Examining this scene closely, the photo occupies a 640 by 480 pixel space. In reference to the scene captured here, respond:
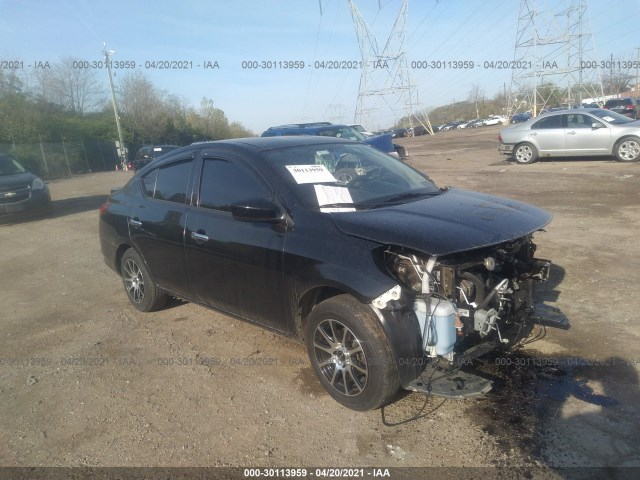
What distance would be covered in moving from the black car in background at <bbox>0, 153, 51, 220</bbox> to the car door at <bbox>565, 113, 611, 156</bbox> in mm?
14680

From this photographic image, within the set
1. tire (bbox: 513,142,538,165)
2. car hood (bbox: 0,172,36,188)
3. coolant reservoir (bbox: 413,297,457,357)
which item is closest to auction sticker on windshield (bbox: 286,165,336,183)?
coolant reservoir (bbox: 413,297,457,357)

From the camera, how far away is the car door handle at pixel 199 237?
4.14m

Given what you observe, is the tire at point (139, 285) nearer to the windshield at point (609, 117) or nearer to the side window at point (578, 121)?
the side window at point (578, 121)

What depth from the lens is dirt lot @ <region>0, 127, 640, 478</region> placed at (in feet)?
9.65

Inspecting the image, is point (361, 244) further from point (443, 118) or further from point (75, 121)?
point (443, 118)

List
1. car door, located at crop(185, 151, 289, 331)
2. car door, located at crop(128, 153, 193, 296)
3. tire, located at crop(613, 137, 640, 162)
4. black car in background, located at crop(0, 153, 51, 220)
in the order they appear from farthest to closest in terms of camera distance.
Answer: tire, located at crop(613, 137, 640, 162), black car in background, located at crop(0, 153, 51, 220), car door, located at crop(128, 153, 193, 296), car door, located at crop(185, 151, 289, 331)

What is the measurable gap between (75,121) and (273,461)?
36.5m

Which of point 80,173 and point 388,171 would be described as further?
point 80,173

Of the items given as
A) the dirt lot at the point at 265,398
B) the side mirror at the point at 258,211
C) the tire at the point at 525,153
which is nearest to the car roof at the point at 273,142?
the side mirror at the point at 258,211

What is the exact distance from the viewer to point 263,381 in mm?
3812

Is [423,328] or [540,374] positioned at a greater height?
[423,328]

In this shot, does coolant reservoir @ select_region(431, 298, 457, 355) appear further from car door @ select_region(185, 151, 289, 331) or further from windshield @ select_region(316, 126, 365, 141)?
windshield @ select_region(316, 126, 365, 141)

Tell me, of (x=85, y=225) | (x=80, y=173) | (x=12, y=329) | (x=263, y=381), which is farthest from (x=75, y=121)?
(x=263, y=381)

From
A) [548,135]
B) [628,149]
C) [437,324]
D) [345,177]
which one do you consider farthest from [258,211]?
[548,135]
